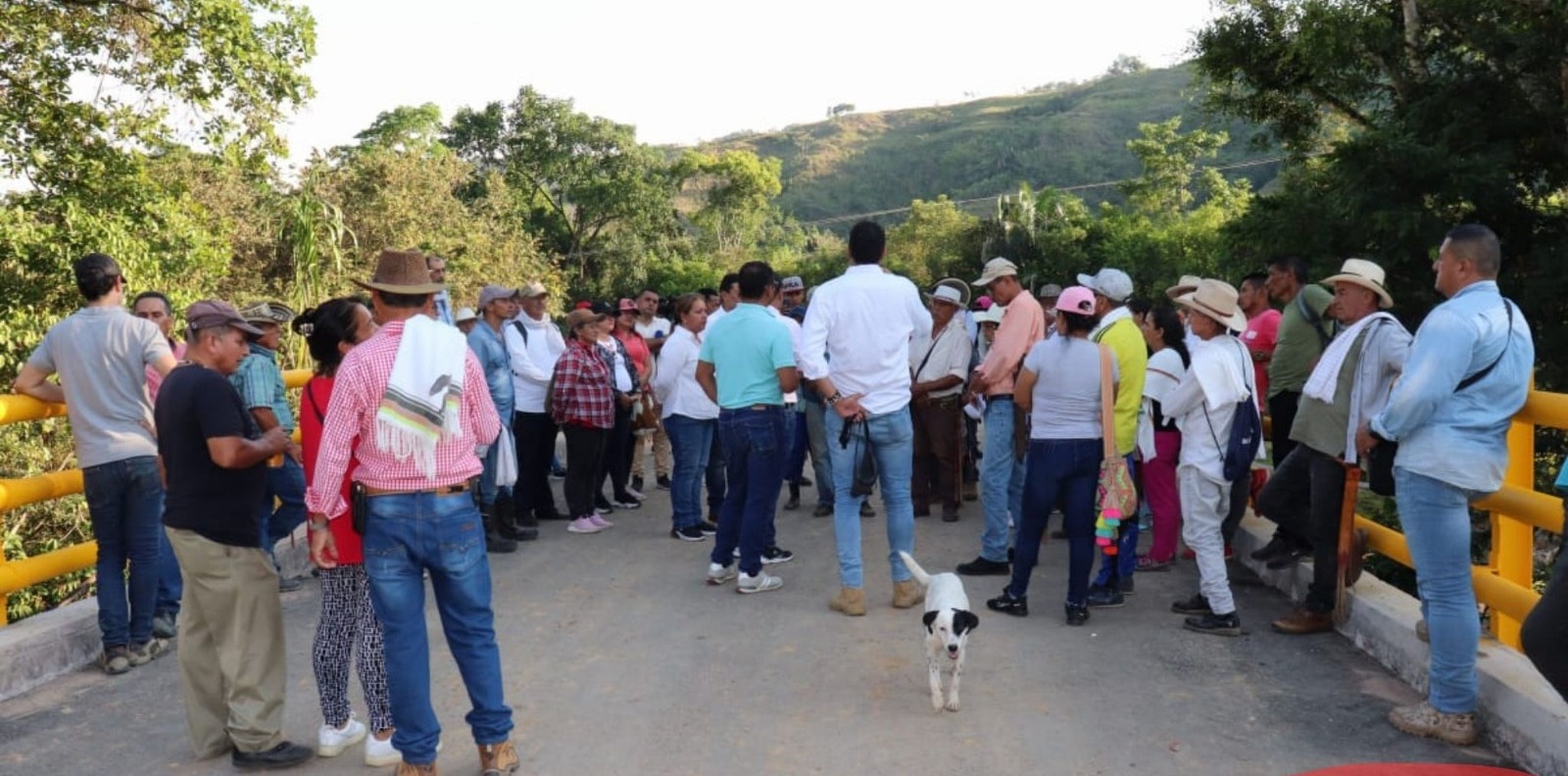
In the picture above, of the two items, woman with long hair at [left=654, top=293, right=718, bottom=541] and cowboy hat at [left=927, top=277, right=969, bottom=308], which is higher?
cowboy hat at [left=927, top=277, right=969, bottom=308]

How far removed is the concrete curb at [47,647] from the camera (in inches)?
222

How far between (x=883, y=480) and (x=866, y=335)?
872 mm

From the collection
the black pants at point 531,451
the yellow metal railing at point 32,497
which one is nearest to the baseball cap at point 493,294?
the black pants at point 531,451

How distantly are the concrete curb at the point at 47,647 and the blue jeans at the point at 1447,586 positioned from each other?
4.84 m

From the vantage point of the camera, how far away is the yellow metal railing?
597 cm

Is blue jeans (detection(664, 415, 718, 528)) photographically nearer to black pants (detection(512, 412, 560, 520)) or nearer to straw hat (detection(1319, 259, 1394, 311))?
black pants (detection(512, 412, 560, 520))

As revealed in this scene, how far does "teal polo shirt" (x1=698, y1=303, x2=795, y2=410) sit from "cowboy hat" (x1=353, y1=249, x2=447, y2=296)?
9.71ft

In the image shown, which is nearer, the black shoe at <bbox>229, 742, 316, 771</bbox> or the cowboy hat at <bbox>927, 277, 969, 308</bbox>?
the black shoe at <bbox>229, 742, 316, 771</bbox>

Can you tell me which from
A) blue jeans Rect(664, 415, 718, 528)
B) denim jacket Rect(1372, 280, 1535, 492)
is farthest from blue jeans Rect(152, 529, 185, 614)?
denim jacket Rect(1372, 280, 1535, 492)

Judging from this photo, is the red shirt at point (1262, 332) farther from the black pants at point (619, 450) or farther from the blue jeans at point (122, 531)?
the blue jeans at point (122, 531)

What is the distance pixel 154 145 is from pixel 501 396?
31.6 ft

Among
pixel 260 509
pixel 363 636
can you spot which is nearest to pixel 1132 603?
pixel 363 636

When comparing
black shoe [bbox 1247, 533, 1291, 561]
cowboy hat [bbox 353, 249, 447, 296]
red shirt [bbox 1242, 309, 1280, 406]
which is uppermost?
cowboy hat [bbox 353, 249, 447, 296]

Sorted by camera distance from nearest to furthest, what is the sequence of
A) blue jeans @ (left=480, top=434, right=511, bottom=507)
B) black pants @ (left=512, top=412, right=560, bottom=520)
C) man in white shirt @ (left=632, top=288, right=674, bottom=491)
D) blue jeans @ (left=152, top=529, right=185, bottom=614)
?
blue jeans @ (left=152, top=529, right=185, bottom=614)
blue jeans @ (left=480, top=434, right=511, bottom=507)
black pants @ (left=512, top=412, right=560, bottom=520)
man in white shirt @ (left=632, top=288, right=674, bottom=491)
